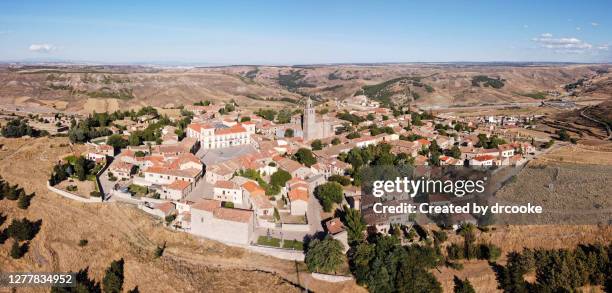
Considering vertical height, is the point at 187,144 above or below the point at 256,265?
above

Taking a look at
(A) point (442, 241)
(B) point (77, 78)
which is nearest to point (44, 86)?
(B) point (77, 78)

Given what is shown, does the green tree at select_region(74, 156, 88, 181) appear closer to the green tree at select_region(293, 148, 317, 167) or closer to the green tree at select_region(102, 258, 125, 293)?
the green tree at select_region(102, 258, 125, 293)

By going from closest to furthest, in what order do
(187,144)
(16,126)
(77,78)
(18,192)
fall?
(18,192)
(187,144)
(16,126)
(77,78)

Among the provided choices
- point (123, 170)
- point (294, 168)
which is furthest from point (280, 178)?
point (123, 170)

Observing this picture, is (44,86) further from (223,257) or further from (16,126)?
(223,257)

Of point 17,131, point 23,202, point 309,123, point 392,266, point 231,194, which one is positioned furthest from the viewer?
point 17,131

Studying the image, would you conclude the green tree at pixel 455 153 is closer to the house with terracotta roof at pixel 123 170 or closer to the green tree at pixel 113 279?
the house with terracotta roof at pixel 123 170

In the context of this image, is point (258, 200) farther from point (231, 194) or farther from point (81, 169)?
point (81, 169)

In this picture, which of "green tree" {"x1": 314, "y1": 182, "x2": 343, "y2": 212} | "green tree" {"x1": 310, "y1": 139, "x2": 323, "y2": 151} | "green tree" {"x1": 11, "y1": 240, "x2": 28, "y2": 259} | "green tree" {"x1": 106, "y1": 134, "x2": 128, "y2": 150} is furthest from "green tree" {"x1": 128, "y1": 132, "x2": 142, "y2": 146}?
"green tree" {"x1": 314, "y1": 182, "x2": 343, "y2": 212}
